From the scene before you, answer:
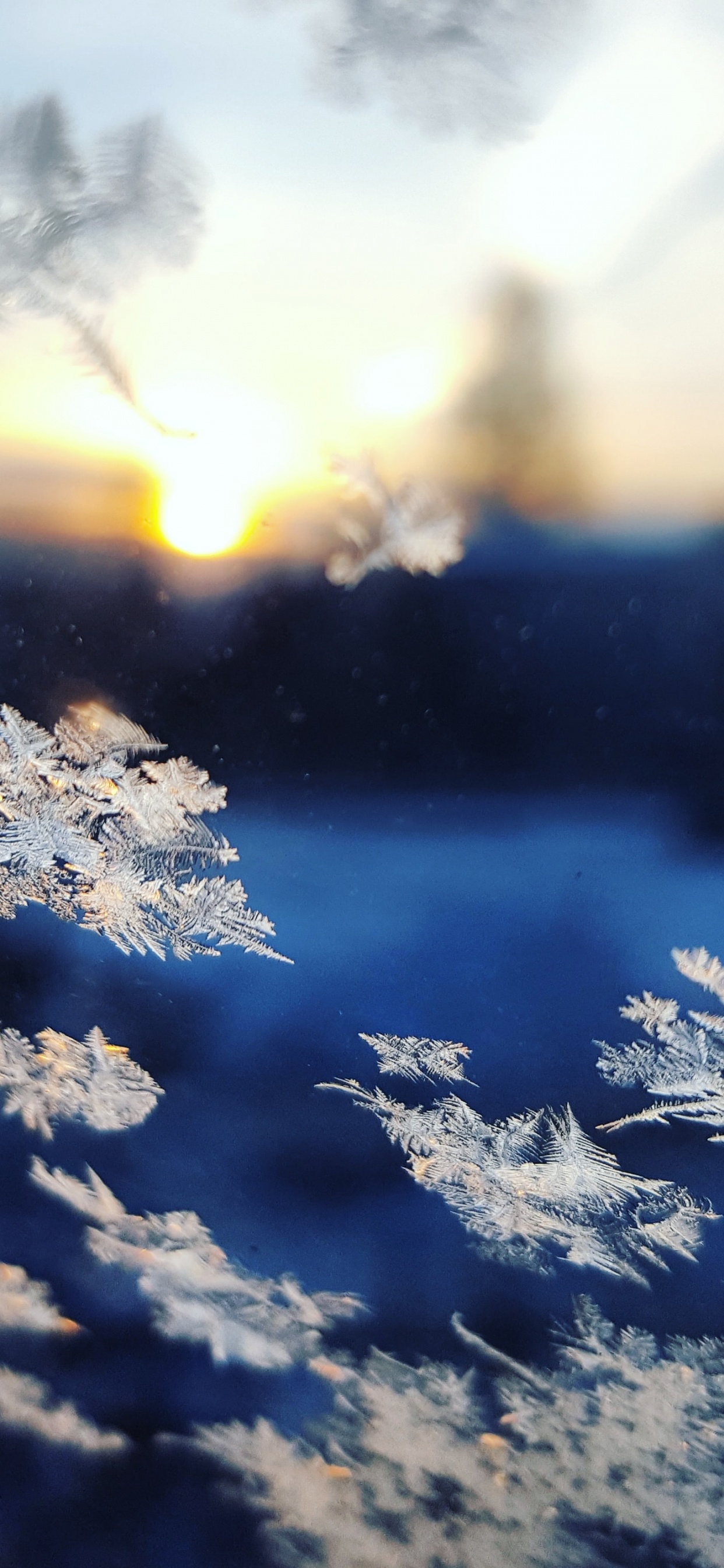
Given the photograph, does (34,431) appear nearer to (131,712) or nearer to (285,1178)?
(131,712)

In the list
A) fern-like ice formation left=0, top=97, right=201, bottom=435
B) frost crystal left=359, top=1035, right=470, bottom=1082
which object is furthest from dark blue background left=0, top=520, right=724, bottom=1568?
fern-like ice formation left=0, top=97, right=201, bottom=435

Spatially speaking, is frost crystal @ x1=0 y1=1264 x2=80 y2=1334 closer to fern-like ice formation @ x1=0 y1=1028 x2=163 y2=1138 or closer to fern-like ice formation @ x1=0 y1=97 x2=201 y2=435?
fern-like ice formation @ x1=0 y1=1028 x2=163 y2=1138

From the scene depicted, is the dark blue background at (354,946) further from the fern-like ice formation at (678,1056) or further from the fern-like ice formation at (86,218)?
the fern-like ice formation at (86,218)

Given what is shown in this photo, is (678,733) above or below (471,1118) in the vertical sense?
above

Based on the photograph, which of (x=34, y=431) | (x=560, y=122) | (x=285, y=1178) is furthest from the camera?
(x=285, y=1178)

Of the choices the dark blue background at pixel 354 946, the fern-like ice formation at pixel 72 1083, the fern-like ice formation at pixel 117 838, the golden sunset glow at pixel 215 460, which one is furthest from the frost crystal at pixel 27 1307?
A: the golden sunset glow at pixel 215 460

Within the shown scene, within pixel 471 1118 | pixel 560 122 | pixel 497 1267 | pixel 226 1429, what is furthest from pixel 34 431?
pixel 226 1429
